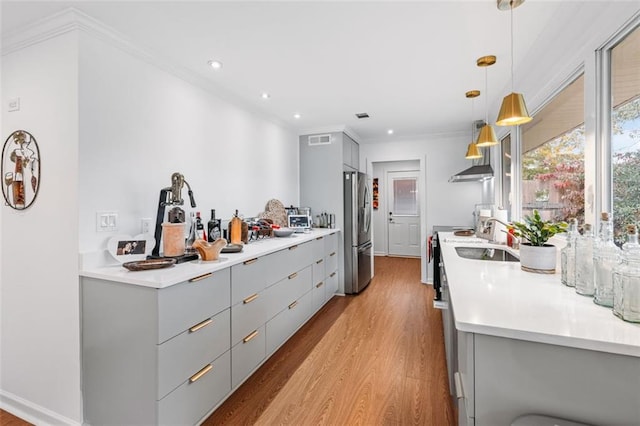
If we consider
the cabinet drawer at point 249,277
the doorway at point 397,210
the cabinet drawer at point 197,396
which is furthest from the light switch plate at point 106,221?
the doorway at point 397,210

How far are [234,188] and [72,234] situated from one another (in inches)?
59.4

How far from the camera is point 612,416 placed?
87 cm

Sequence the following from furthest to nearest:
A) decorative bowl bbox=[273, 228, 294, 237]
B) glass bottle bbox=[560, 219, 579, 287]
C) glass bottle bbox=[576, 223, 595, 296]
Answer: decorative bowl bbox=[273, 228, 294, 237] < glass bottle bbox=[560, 219, 579, 287] < glass bottle bbox=[576, 223, 595, 296]

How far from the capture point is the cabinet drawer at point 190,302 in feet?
4.97

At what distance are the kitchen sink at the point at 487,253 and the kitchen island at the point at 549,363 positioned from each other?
1498 mm

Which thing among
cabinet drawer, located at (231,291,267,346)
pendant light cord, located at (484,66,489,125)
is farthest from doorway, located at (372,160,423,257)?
cabinet drawer, located at (231,291,267,346)

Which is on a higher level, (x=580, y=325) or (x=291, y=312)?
(x=580, y=325)

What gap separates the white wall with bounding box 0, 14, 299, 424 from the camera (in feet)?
5.69

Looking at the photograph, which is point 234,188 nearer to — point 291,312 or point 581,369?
point 291,312

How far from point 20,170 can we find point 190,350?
5.20 ft

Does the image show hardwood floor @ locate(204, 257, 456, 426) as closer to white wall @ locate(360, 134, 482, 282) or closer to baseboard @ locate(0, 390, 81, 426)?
baseboard @ locate(0, 390, 81, 426)

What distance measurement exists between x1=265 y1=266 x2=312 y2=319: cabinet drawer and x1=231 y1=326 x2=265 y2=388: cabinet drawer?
8.5 inches

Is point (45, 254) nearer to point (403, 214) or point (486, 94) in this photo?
point (486, 94)

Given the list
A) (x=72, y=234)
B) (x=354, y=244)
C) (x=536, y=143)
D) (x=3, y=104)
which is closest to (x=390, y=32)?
(x=536, y=143)
